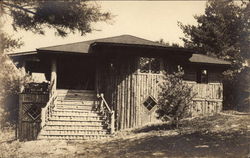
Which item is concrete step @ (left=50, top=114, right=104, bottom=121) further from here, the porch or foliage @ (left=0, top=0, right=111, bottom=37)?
foliage @ (left=0, top=0, right=111, bottom=37)

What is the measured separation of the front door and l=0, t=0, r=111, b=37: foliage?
12.8 metres

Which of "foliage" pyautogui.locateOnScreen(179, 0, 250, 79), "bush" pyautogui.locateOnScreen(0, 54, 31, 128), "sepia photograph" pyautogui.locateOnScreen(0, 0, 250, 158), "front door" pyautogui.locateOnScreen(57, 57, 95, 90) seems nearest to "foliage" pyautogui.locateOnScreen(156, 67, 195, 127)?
"sepia photograph" pyautogui.locateOnScreen(0, 0, 250, 158)

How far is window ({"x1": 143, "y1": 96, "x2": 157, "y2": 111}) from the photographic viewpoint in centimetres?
2015

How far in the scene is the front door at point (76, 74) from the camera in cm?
2703

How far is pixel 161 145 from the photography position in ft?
44.6

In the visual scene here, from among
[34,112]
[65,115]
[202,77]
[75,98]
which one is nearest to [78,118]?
[65,115]

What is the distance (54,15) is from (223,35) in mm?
26824

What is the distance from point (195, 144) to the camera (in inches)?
523

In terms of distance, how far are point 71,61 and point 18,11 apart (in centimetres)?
1402

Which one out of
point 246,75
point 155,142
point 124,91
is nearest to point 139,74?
point 124,91

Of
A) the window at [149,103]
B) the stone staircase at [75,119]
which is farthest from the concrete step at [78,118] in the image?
the window at [149,103]

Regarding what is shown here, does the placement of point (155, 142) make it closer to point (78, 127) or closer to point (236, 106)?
point (78, 127)

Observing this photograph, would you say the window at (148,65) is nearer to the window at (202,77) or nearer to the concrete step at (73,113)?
the concrete step at (73,113)

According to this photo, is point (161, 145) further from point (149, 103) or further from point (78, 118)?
point (149, 103)
